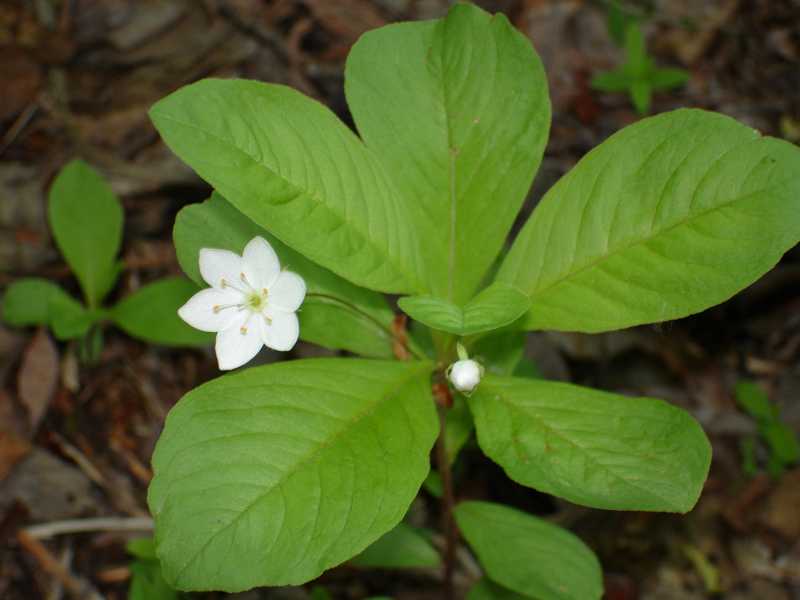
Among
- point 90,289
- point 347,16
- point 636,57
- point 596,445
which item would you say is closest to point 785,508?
point 596,445

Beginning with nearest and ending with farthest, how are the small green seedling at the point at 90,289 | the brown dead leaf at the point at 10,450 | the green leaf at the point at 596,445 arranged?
the green leaf at the point at 596,445
the brown dead leaf at the point at 10,450
the small green seedling at the point at 90,289

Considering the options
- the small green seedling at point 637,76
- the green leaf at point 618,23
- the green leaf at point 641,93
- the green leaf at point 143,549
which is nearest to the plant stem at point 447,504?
the green leaf at point 143,549

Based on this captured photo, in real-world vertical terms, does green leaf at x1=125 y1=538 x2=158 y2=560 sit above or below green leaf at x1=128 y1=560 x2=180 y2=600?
below

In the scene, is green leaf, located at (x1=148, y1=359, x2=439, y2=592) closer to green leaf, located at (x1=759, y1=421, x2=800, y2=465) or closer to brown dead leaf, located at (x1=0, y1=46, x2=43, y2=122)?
green leaf, located at (x1=759, y1=421, x2=800, y2=465)

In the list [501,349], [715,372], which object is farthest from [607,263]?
[715,372]

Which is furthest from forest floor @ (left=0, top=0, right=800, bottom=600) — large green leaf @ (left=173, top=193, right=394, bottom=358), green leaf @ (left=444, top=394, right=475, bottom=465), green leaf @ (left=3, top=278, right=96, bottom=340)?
large green leaf @ (left=173, top=193, right=394, bottom=358)

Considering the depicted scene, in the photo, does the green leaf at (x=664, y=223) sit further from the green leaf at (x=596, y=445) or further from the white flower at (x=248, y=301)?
the white flower at (x=248, y=301)

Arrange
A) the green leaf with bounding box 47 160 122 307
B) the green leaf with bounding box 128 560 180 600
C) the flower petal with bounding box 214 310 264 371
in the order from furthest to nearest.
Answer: the green leaf with bounding box 47 160 122 307 → the green leaf with bounding box 128 560 180 600 → the flower petal with bounding box 214 310 264 371

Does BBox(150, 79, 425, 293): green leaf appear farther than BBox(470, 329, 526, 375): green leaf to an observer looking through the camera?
No
